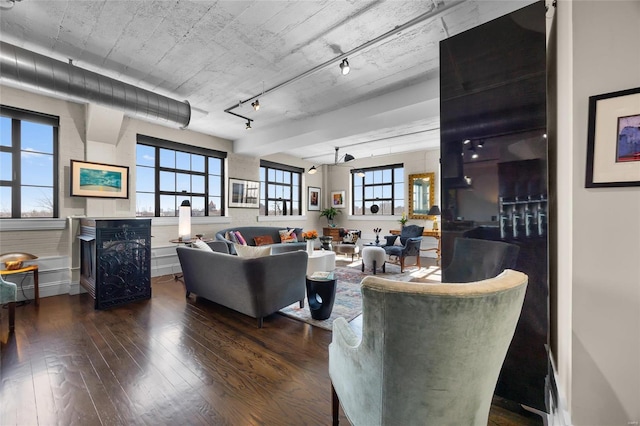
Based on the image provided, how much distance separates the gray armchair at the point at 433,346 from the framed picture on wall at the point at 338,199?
7.98 metres

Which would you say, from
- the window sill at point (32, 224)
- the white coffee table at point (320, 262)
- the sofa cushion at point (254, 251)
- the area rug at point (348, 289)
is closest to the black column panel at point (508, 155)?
the area rug at point (348, 289)

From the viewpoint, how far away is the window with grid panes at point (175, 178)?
501cm

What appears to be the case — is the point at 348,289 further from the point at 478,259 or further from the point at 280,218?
the point at 280,218

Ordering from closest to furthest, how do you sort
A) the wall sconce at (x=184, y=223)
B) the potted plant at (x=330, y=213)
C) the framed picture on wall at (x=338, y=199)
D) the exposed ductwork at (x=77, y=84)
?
the exposed ductwork at (x=77, y=84) → the wall sconce at (x=184, y=223) → the potted plant at (x=330, y=213) → the framed picture on wall at (x=338, y=199)

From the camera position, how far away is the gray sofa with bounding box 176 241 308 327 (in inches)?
109

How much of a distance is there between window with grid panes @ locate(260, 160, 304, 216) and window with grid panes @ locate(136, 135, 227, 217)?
1.43 m

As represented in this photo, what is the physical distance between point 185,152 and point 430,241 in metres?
6.50

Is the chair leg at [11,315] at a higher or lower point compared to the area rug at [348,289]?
higher

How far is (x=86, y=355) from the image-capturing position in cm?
225

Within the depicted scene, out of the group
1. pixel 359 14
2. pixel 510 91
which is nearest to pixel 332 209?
pixel 359 14

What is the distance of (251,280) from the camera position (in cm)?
274

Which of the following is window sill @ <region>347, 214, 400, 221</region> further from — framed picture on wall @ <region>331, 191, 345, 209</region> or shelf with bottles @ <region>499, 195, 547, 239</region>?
shelf with bottles @ <region>499, 195, 547, 239</region>

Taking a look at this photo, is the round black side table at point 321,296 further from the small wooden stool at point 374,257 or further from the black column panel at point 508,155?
the small wooden stool at point 374,257

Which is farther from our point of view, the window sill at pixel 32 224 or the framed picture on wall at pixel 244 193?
the framed picture on wall at pixel 244 193
